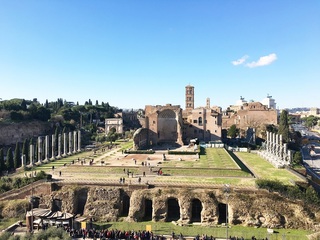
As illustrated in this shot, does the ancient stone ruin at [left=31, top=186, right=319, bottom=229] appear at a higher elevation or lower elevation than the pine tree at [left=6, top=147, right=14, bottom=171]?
lower

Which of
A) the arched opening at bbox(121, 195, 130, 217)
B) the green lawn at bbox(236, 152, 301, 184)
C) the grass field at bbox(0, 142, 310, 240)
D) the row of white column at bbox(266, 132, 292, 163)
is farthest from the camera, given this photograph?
the row of white column at bbox(266, 132, 292, 163)

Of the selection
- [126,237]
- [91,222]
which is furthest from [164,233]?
[91,222]

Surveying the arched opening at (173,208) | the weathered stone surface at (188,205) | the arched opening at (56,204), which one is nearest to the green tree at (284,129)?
the weathered stone surface at (188,205)

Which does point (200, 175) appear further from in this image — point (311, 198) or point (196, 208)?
point (311, 198)

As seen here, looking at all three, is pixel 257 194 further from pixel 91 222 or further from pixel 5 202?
pixel 5 202

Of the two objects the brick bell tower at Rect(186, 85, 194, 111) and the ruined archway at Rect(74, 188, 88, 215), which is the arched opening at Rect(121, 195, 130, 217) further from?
the brick bell tower at Rect(186, 85, 194, 111)

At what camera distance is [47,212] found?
85.5ft

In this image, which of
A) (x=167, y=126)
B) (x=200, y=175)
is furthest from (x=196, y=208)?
(x=167, y=126)

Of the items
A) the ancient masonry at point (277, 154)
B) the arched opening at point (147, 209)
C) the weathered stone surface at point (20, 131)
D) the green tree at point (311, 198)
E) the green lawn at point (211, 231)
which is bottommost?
the green lawn at point (211, 231)

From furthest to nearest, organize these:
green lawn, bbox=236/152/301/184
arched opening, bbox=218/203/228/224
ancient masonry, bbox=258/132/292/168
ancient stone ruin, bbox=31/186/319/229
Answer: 1. ancient masonry, bbox=258/132/292/168
2. green lawn, bbox=236/152/301/184
3. arched opening, bbox=218/203/228/224
4. ancient stone ruin, bbox=31/186/319/229

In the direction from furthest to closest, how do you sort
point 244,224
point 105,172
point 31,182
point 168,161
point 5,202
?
point 168,161 < point 105,172 < point 31,182 < point 5,202 < point 244,224

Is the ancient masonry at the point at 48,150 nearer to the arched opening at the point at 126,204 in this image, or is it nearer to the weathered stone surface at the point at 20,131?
the arched opening at the point at 126,204

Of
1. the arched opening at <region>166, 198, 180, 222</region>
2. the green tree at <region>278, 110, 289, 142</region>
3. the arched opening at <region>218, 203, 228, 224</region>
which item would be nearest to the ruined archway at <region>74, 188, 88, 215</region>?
the arched opening at <region>166, 198, 180, 222</region>

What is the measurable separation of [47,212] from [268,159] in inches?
1451
